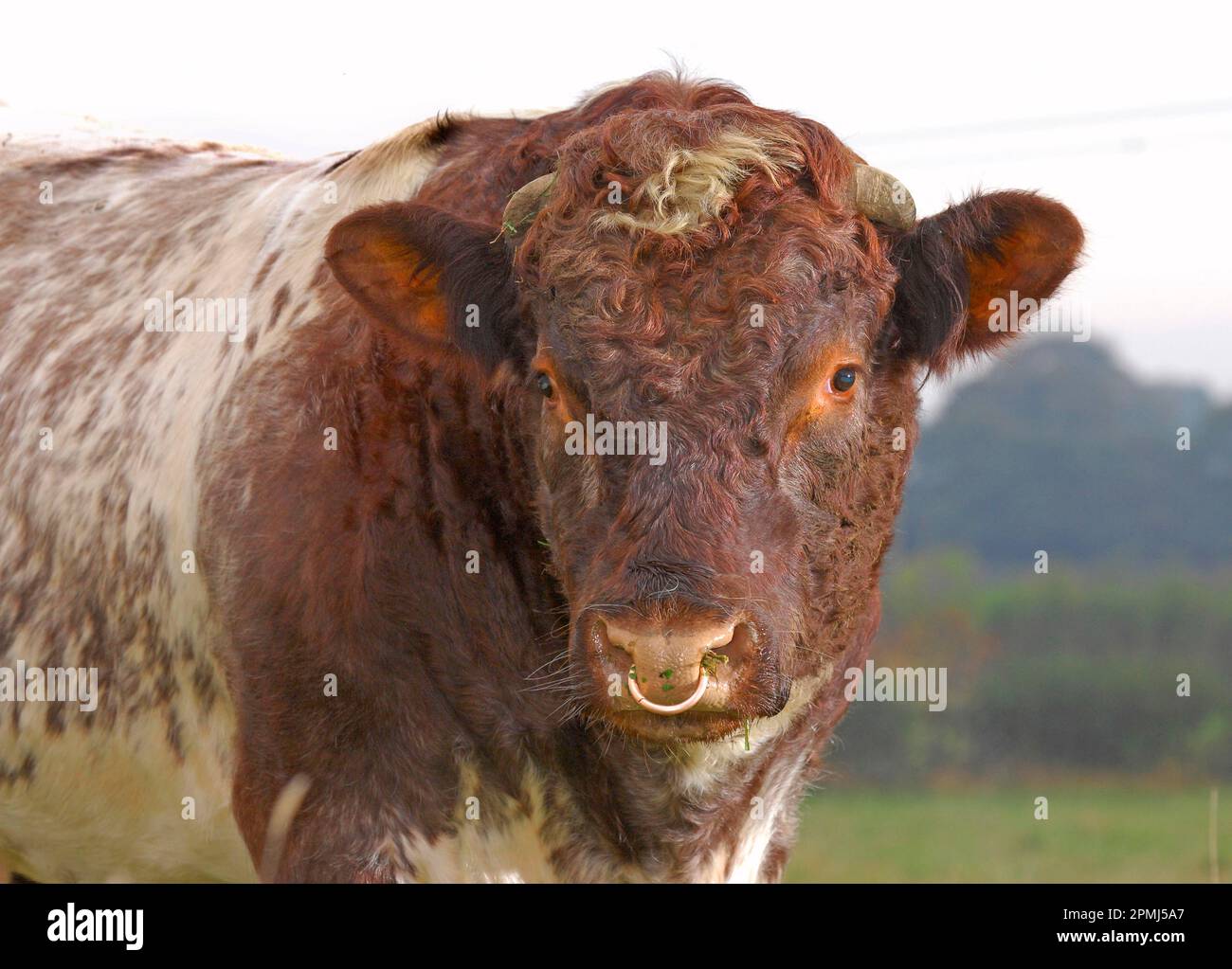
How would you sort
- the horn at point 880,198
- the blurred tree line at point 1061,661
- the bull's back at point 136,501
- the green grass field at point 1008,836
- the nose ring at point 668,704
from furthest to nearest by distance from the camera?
the blurred tree line at point 1061,661, the green grass field at point 1008,836, the bull's back at point 136,501, the horn at point 880,198, the nose ring at point 668,704

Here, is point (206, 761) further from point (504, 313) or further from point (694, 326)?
point (694, 326)

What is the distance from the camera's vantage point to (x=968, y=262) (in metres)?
5.16

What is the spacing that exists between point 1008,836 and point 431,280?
31.6m

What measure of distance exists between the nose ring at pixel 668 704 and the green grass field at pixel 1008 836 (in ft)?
53.4

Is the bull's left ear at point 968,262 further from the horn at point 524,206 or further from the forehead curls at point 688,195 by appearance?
the horn at point 524,206

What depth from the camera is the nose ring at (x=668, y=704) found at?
4.09 m

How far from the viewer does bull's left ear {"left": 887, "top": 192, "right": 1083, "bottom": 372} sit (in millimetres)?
5043

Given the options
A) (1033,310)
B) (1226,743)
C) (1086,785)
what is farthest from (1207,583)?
(1033,310)

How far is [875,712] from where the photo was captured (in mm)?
46125

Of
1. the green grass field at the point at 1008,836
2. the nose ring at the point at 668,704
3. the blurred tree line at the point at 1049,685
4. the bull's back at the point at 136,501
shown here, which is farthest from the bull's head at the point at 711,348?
the blurred tree line at the point at 1049,685

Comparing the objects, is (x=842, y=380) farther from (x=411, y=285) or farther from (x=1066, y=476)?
(x=1066, y=476)

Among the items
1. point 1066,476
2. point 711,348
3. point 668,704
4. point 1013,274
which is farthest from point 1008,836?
point 668,704
